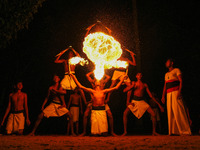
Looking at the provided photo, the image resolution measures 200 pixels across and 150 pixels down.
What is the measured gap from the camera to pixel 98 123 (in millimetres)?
9164

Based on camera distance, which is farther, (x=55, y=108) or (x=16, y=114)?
(x=16, y=114)

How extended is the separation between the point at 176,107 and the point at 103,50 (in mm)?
3584

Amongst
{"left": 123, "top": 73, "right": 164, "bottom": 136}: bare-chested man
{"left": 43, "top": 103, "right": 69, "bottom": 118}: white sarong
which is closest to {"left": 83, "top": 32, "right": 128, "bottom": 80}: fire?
{"left": 123, "top": 73, "right": 164, "bottom": 136}: bare-chested man

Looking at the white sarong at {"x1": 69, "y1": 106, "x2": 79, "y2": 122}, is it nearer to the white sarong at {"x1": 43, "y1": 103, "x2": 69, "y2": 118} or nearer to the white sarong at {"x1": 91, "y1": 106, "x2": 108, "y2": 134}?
the white sarong at {"x1": 43, "y1": 103, "x2": 69, "y2": 118}

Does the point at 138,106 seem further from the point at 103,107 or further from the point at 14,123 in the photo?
the point at 14,123

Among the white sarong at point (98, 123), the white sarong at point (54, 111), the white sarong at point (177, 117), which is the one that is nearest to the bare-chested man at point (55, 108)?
the white sarong at point (54, 111)

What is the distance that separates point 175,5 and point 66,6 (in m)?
6.37

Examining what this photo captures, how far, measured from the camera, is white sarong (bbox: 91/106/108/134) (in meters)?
9.10

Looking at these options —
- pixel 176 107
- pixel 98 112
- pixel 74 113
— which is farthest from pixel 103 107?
pixel 176 107

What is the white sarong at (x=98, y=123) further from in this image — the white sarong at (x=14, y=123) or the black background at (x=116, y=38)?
the black background at (x=116, y=38)

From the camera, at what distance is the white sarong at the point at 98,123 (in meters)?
9.10

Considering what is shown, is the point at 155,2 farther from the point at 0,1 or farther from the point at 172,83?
the point at 0,1

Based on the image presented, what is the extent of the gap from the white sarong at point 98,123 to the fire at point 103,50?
1.83 meters

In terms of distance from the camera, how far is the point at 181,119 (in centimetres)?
844
